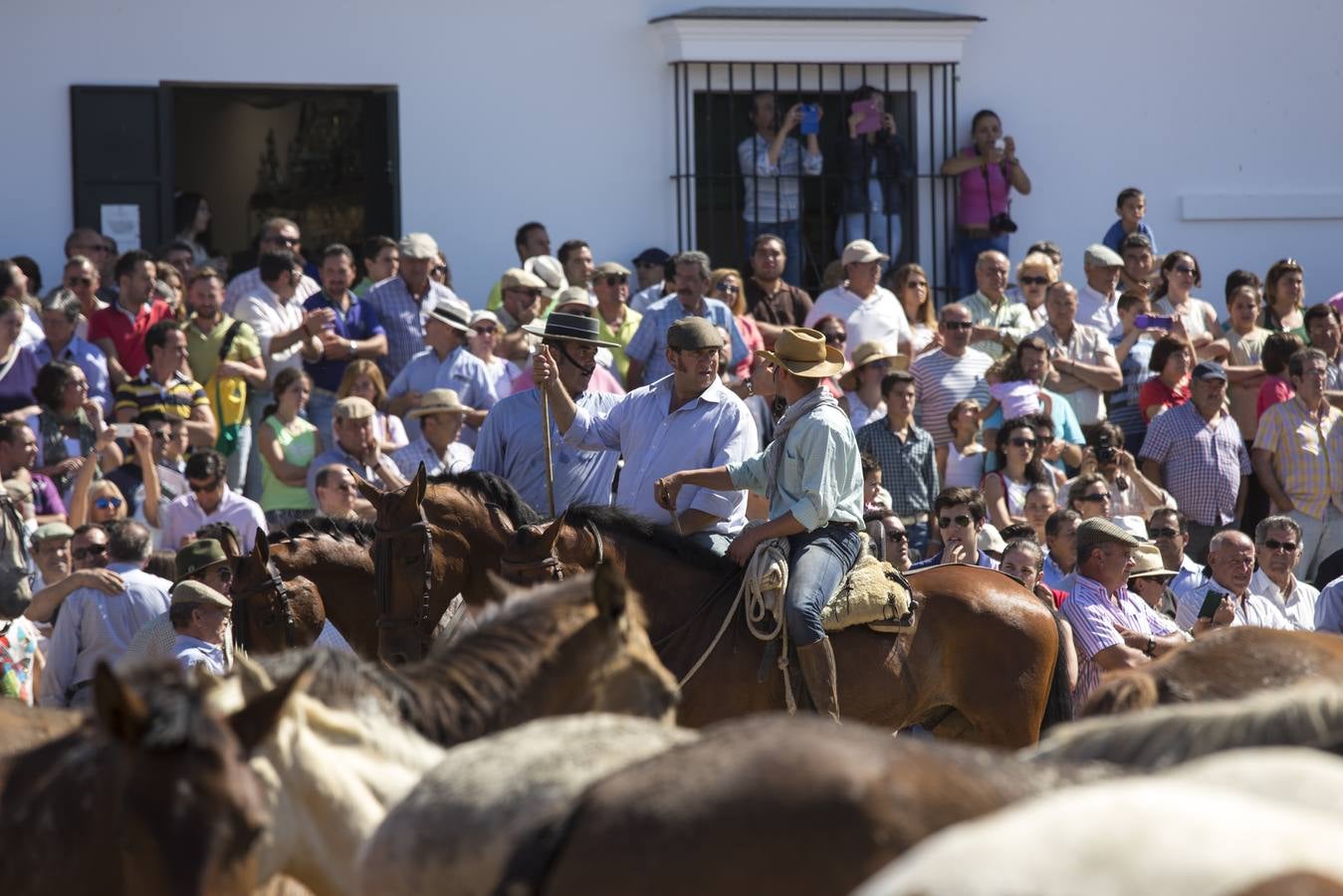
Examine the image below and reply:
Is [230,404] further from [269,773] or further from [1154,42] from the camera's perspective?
[1154,42]

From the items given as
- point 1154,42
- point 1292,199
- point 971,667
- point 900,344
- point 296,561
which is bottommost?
point 971,667

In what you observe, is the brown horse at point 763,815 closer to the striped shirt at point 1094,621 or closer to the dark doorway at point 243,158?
the striped shirt at point 1094,621

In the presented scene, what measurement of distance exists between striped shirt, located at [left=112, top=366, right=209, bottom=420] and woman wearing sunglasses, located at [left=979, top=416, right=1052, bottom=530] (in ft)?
16.3

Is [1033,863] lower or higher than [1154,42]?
lower

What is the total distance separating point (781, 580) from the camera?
8.52 meters

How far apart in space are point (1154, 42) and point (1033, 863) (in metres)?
15.3

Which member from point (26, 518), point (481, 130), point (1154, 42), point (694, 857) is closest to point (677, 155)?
point (481, 130)

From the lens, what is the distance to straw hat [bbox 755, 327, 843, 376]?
8.70 meters

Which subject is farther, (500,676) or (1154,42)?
(1154,42)

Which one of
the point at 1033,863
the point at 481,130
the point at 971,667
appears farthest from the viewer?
the point at 481,130

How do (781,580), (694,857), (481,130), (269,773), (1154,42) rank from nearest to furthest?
(694,857)
(269,773)
(781,580)
(481,130)
(1154,42)

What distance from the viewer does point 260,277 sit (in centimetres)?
1308

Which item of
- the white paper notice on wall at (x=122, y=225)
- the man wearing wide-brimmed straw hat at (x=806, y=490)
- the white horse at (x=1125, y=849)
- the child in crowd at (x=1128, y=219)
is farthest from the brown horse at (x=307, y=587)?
the child in crowd at (x=1128, y=219)

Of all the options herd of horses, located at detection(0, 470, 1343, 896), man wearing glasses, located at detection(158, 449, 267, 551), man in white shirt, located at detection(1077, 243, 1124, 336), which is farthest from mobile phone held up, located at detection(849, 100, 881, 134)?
herd of horses, located at detection(0, 470, 1343, 896)
